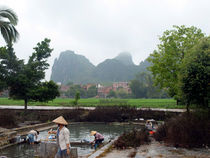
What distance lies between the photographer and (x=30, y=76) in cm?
2419

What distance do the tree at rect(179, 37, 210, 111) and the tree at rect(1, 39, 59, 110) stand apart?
17797 mm

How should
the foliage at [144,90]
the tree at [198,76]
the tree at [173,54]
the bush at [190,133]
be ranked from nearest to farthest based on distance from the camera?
the bush at [190,133] < the tree at [198,76] < the tree at [173,54] < the foliage at [144,90]

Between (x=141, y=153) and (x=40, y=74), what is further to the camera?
(x=40, y=74)

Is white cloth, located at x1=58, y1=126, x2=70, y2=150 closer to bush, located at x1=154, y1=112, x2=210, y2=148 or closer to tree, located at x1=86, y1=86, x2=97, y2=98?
bush, located at x1=154, y1=112, x2=210, y2=148

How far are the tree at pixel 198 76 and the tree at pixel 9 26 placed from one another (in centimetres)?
1091

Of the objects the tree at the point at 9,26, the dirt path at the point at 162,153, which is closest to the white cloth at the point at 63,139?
the dirt path at the point at 162,153

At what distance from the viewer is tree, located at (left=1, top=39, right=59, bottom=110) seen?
76.7ft

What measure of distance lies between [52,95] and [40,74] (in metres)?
2.84

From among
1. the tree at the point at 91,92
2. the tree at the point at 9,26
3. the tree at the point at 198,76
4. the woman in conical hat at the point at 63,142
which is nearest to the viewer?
the woman in conical hat at the point at 63,142

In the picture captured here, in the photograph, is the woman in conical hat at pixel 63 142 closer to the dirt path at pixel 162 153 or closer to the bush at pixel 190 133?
the dirt path at pixel 162 153

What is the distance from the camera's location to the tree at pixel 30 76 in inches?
920

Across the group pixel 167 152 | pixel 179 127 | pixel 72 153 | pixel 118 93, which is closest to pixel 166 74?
pixel 179 127

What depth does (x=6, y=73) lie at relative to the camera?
2331 centimetres

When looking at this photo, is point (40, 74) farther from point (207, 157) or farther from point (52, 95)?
point (207, 157)
